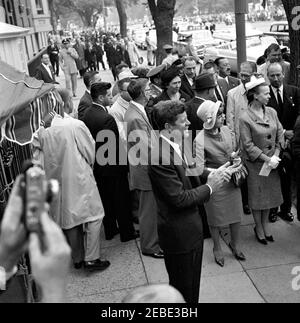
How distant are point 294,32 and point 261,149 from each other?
123 inches

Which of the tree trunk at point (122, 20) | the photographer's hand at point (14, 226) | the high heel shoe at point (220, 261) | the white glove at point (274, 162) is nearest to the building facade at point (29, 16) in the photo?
the tree trunk at point (122, 20)

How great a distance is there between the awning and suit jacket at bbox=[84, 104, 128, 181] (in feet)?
1.96

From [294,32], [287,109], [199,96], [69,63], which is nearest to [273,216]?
[287,109]

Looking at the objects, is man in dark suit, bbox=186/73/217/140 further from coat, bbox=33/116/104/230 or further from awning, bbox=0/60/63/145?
awning, bbox=0/60/63/145

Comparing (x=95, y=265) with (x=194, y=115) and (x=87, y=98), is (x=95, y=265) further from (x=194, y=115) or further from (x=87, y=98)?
(x=87, y=98)

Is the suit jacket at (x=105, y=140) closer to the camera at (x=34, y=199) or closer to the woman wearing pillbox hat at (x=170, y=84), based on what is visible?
the woman wearing pillbox hat at (x=170, y=84)

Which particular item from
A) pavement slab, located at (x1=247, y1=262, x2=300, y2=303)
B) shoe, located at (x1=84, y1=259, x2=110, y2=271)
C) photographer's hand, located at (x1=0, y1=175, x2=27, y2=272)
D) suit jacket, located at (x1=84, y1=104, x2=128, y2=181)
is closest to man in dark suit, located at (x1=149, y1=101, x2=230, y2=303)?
pavement slab, located at (x1=247, y1=262, x2=300, y2=303)

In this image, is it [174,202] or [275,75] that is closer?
[174,202]

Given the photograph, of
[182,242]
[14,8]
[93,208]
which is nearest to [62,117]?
[93,208]

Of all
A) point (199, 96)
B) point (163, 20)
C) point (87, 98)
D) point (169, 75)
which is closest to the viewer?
point (169, 75)

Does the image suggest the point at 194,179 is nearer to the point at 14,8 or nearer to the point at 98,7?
the point at 14,8

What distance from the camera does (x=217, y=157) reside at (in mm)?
4660

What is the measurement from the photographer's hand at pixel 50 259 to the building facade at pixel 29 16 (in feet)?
50.6

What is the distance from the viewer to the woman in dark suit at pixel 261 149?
4.97m
